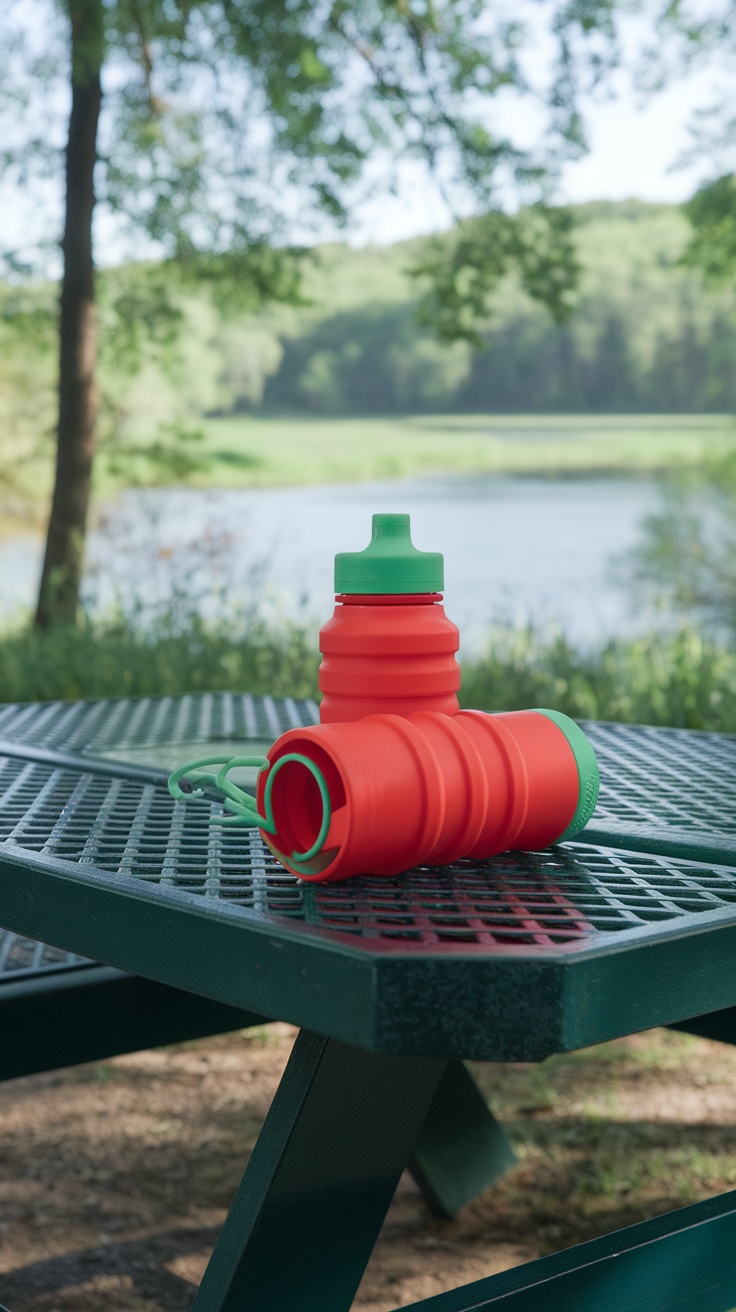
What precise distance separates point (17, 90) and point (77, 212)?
122cm

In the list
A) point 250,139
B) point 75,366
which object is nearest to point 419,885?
point 75,366

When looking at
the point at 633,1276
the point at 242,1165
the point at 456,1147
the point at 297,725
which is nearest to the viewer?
the point at 633,1276

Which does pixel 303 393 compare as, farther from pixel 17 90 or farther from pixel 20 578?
pixel 17 90

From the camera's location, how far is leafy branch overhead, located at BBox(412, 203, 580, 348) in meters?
6.71

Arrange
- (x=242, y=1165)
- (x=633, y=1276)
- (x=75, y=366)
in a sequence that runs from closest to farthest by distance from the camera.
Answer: (x=633, y=1276), (x=242, y=1165), (x=75, y=366)

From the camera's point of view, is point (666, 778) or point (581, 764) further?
point (666, 778)

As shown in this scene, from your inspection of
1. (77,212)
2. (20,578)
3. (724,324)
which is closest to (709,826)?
(77,212)

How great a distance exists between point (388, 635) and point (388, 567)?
2.2 inches

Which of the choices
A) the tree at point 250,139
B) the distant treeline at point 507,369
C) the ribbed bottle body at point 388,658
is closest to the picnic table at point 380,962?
the ribbed bottle body at point 388,658

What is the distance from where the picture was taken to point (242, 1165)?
2.04 m

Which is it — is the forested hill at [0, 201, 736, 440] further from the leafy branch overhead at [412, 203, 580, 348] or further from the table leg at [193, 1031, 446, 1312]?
the table leg at [193, 1031, 446, 1312]

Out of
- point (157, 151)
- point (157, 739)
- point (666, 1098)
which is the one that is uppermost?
point (157, 151)

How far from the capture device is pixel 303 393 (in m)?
21.6

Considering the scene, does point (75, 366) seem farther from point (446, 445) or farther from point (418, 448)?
point (446, 445)
